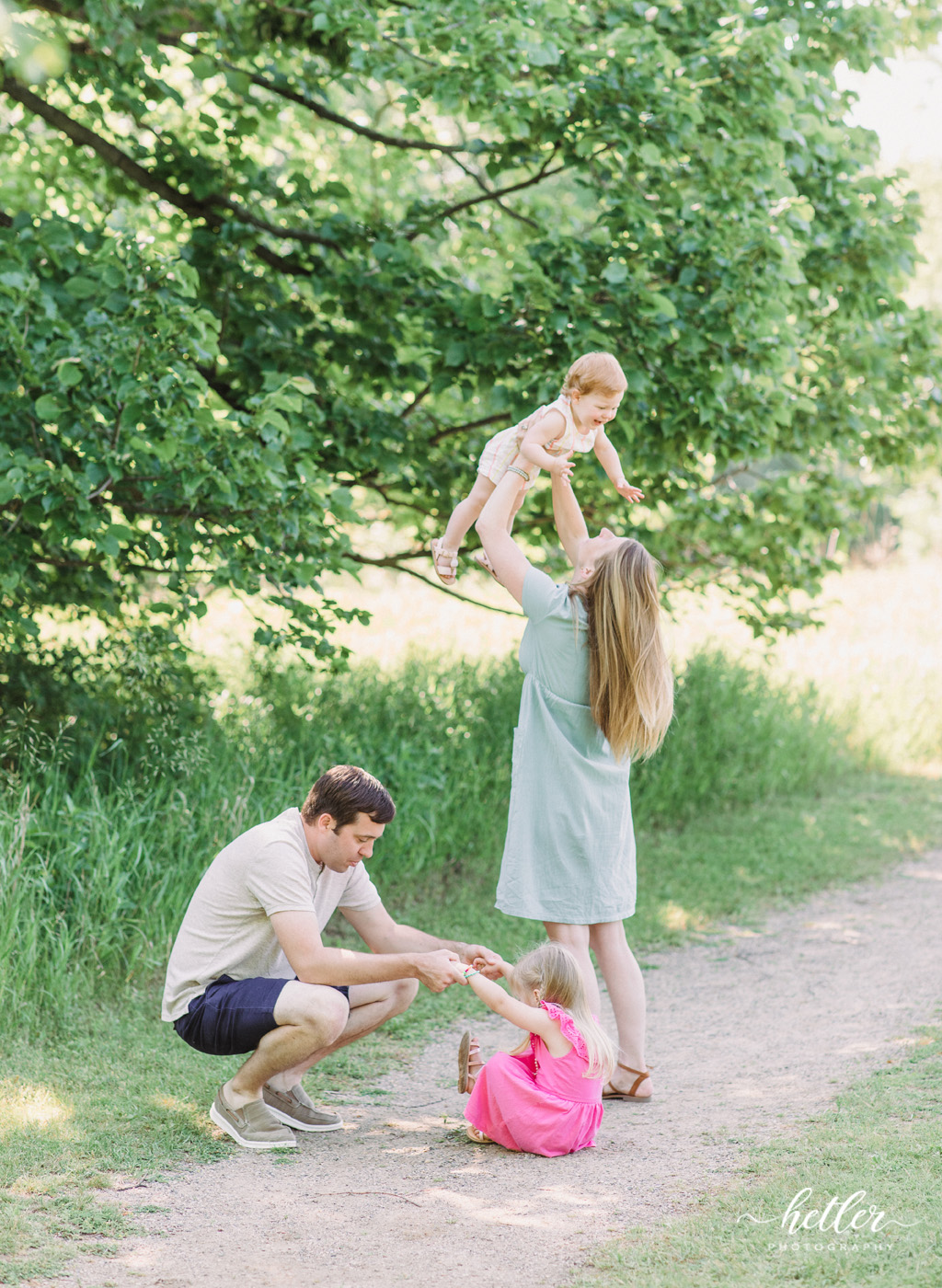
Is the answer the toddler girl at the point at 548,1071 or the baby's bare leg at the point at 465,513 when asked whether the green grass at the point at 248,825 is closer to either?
the toddler girl at the point at 548,1071

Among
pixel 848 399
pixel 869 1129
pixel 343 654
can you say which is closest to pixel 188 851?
pixel 343 654

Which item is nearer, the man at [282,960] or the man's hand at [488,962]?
the man at [282,960]

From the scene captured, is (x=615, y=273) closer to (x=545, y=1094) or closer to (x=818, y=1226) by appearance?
(x=545, y=1094)

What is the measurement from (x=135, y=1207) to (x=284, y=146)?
32.8 ft

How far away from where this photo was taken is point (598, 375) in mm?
3812

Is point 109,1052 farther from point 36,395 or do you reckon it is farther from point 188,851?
point 36,395

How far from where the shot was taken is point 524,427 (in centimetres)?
400

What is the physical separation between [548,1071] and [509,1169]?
0.98 feet

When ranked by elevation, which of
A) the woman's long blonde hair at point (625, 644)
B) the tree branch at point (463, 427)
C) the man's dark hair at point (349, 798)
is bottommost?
the man's dark hair at point (349, 798)

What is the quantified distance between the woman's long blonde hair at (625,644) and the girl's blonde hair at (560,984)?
71cm

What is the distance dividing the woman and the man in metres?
0.38

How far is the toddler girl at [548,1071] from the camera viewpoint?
3.56m

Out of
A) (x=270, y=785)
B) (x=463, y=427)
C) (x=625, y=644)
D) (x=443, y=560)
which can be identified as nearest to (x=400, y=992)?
(x=625, y=644)

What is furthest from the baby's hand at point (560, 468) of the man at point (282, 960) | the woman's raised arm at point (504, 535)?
the man at point (282, 960)
